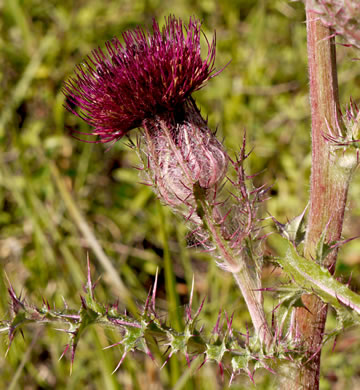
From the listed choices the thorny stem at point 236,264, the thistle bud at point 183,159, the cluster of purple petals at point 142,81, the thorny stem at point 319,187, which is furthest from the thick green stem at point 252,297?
the cluster of purple petals at point 142,81

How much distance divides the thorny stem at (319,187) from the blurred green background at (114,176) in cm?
98

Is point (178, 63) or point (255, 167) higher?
point (178, 63)

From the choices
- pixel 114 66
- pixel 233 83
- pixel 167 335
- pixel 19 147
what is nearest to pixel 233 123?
pixel 233 83

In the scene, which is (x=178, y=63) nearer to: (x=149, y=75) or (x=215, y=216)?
(x=149, y=75)

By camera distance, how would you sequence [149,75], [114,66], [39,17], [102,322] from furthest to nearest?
[39,17]
[114,66]
[149,75]
[102,322]

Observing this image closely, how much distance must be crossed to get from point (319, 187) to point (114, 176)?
2.55 metres

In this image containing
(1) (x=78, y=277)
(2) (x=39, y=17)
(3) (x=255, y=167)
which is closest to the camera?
(1) (x=78, y=277)

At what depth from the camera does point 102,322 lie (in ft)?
4.97

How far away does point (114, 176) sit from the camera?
156 inches

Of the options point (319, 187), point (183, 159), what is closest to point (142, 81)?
point (183, 159)

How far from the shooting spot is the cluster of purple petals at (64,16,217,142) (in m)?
1.63

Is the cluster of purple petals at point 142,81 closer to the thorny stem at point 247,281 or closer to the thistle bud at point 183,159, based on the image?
the thistle bud at point 183,159

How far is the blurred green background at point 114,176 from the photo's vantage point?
2.97 m

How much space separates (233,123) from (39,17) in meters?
2.11
